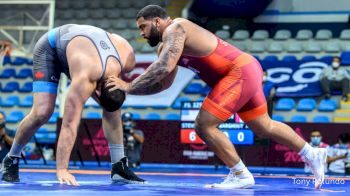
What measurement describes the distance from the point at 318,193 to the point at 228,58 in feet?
3.52

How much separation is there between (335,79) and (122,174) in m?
8.19

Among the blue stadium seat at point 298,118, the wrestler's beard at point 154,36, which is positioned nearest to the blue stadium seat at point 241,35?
the blue stadium seat at point 298,118

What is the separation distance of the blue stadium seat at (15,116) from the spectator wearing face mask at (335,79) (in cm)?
600

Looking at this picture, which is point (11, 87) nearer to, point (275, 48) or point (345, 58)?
point (275, 48)

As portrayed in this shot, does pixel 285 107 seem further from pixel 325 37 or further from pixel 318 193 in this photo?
pixel 318 193

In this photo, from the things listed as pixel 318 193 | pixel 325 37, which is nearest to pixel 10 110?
→ pixel 325 37

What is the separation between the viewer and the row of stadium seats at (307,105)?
1227cm

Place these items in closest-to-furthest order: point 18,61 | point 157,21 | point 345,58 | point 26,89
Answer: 1. point 157,21
2. point 345,58
3. point 26,89
4. point 18,61

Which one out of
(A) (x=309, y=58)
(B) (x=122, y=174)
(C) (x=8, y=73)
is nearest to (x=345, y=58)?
(A) (x=309, y=58)

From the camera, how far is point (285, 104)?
12430 millimetres

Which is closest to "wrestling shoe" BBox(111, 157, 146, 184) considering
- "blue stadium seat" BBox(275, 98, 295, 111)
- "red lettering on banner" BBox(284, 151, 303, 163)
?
"red lettering on banner" BBox(284, 151, 303, 163)

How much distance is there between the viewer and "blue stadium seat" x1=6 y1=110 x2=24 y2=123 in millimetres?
13358

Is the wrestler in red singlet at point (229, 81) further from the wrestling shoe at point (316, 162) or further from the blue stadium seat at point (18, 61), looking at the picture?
the blue stadium seat at point (18, 61)

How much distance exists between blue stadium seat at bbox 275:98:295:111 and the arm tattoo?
27.1 feet
